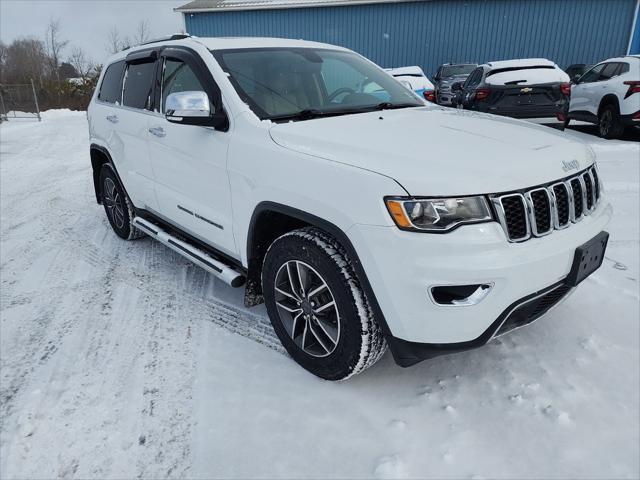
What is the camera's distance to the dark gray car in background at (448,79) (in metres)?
15.4

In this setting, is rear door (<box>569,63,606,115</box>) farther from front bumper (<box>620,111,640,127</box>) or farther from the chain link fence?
the chain link fence

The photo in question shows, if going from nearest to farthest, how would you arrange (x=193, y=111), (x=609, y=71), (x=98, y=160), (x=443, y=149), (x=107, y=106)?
(x=443, y=149), (x=193, y=111), (x=107, y=106), (x=98, y=160), (x=609, y=71)

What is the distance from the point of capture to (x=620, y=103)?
860 cm

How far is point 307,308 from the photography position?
244cm

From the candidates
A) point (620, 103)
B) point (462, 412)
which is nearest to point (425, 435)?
point (462, 412)

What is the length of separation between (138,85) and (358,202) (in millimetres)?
2734

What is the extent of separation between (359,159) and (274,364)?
134 cm

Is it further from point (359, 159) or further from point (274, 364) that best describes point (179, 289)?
point (359, 159)

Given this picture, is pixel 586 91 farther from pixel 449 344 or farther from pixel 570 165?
pixel 449 344

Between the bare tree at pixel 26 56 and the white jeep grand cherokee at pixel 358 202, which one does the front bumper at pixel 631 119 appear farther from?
the bare tree at pixel 26 56

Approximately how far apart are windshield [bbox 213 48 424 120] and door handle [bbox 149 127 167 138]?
68 cm

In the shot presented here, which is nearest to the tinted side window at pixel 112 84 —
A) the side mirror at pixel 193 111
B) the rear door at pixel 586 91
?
the side mirror at pixel 193 111

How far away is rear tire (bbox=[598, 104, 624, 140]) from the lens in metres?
8.77

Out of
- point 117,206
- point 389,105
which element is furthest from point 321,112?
point 117,206
